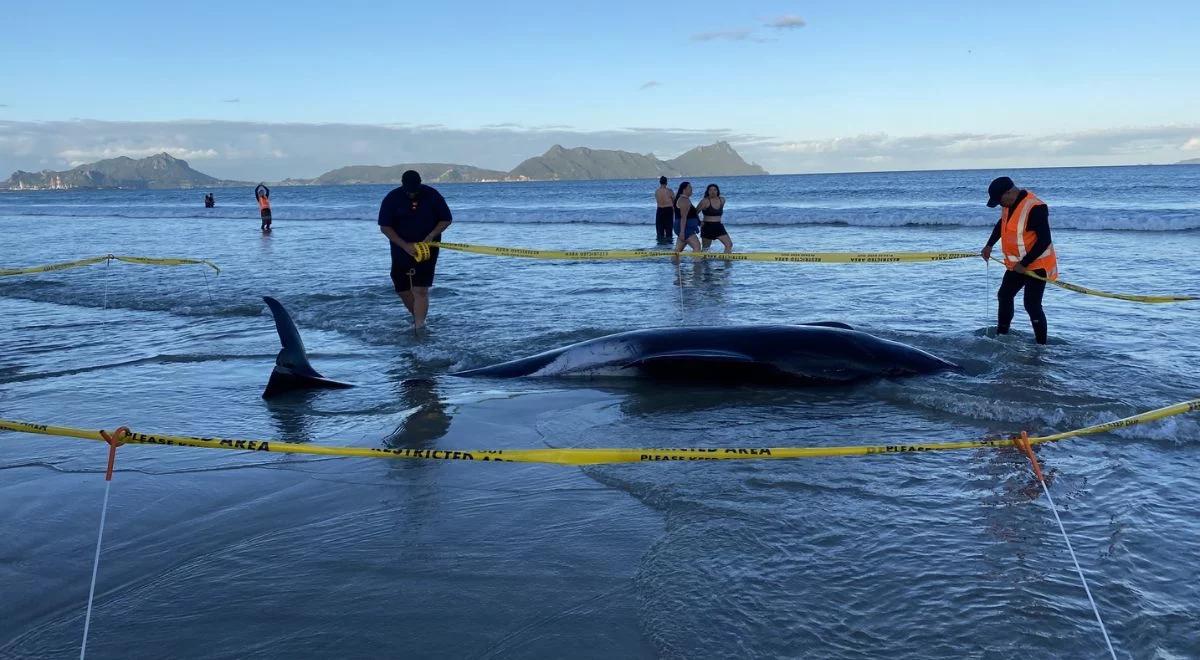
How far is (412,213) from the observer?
33.0 ft

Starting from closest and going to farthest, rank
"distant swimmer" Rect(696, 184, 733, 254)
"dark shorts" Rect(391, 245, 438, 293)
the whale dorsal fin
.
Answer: the whale dorsal fin < "dark shorts" Rect(391, 245, 438, 293) < "distant swimmer" Rect(696, 184, 733, 254)

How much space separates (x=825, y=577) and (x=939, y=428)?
105 inches

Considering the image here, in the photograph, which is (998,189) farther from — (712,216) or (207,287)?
(207,287)

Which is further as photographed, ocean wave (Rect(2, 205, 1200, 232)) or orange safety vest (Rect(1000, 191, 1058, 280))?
ocean wave (Rect(2, 205, 1200, 232))

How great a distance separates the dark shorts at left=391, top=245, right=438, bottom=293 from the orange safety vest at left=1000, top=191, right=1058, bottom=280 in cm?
634

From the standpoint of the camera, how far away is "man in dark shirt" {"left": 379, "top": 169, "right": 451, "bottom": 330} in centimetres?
995

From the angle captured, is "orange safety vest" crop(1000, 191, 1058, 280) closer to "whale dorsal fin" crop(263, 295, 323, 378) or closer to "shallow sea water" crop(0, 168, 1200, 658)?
"shallow sea water" crop(0, 168, 1200, 658)

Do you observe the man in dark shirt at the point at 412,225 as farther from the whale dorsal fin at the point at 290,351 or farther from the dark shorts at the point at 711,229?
the dark shorts at the point at 711,229

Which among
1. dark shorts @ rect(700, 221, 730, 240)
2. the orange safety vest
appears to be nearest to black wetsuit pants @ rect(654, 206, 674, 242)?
dark shorts @ rect(700, 221, 730, 240)

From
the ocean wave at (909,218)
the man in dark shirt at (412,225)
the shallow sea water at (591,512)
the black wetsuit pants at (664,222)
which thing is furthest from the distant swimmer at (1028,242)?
the ocean wave at (909,218)

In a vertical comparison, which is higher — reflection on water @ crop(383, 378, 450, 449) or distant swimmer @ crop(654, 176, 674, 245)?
distant swimmer @ crop(654, 176, 674, 245)

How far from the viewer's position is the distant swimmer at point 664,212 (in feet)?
80.5

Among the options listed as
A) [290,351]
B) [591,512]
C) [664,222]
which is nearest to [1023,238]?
[591,512]

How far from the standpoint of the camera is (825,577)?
147 inches
